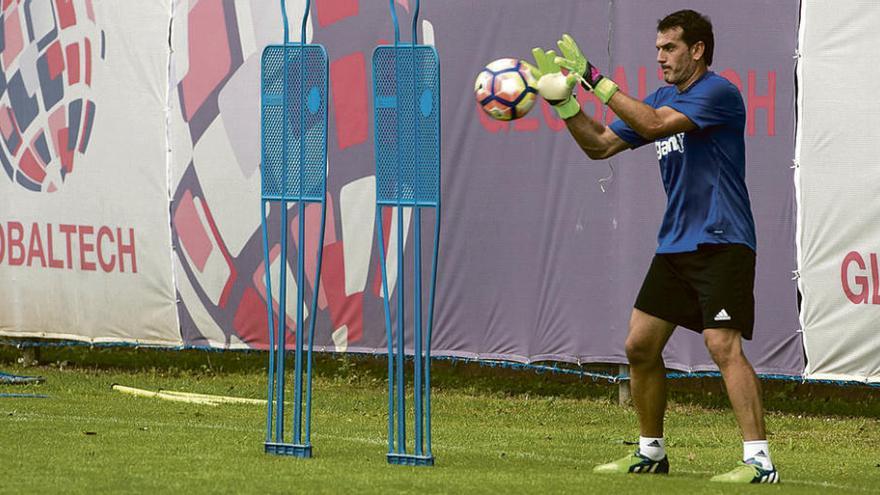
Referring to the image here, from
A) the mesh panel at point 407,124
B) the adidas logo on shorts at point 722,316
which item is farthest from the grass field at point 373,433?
the mesh panel at point 407,124

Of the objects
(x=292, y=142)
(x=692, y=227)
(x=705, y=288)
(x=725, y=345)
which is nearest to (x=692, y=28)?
(x=692, y=227)

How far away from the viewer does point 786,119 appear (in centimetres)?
1148

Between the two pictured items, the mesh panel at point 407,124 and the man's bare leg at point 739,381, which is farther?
the mesh panel at point 407,124

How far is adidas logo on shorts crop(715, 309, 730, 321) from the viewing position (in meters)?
7.71

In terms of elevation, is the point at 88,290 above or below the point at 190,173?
below

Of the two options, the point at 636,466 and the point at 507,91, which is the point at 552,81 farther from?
the point at 636,466

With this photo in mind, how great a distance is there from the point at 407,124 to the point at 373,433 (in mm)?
2816

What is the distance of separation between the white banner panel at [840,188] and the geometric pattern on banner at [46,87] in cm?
630

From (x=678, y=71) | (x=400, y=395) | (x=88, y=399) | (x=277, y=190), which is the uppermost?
(x=678, y=71)

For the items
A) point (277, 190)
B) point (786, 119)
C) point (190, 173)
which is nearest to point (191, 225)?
point (190, 173)

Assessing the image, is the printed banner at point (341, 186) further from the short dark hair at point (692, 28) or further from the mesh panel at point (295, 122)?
the short dark hair at point (692, 28)

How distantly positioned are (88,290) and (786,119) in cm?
634

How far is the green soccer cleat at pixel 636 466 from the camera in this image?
8023 mm

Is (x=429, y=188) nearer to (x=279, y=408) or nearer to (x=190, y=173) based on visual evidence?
(x=279, y=408)
